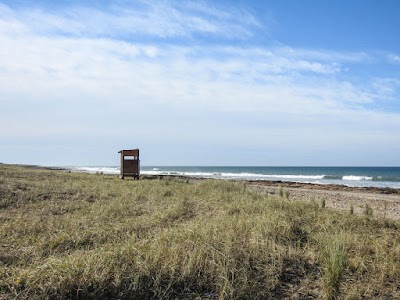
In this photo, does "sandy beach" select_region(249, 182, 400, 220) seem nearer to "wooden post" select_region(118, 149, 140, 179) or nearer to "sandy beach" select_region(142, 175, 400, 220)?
"sandy beach" select_region(142, 175, 400, 220)

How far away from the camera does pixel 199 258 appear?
16.5 ft

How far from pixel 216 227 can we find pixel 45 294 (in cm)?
336

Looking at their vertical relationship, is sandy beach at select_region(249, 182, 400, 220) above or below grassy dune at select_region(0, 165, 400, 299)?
below

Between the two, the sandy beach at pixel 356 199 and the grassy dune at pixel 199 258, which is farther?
the sandy beach at pixel 356 199

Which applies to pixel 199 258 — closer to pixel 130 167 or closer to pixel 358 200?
pixel 358 200

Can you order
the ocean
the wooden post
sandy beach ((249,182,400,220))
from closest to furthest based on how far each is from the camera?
sandy beach ((249,182,400,220)), the wooden post, the ocean

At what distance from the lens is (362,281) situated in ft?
16.6

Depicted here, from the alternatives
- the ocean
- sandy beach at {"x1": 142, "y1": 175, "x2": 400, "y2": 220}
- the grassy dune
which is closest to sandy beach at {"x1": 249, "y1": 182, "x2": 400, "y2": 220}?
sandy beach at {"x1": 142, "y1": 175, "x2": 400, "y2": 220}

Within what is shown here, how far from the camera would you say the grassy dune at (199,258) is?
4371 mm

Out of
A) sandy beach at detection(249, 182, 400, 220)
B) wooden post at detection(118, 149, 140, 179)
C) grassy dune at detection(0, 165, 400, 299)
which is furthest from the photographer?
wooden post at detection(118, 149, 140, 179)

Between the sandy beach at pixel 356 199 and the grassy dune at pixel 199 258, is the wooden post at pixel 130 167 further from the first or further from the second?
the grassy dune at pixel 199 258

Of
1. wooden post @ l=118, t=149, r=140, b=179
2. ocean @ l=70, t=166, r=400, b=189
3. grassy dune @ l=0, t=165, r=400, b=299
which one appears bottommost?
ocean @ l=70, t=166, r=400, b=189

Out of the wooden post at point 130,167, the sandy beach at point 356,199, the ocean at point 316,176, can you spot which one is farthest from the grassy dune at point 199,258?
the ocean at point 316,176

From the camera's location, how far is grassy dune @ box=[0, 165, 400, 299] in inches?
172
